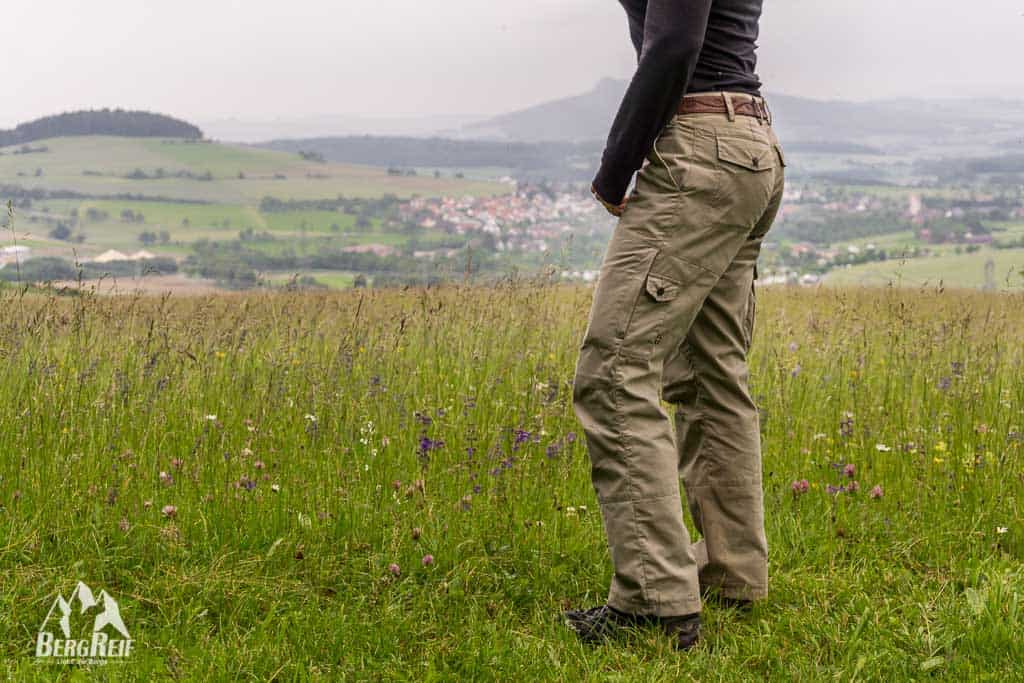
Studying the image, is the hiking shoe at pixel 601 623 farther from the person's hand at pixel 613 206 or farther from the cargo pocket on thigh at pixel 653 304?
the person's hand at pixel 613 206

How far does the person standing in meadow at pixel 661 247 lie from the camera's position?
110 inches

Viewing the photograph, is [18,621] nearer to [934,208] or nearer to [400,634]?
[400,634]

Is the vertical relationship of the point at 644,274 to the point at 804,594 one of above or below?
above

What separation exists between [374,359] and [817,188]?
114ft

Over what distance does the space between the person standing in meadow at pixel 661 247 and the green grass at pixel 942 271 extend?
2.71m

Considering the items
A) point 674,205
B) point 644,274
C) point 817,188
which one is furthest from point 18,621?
point 817,188

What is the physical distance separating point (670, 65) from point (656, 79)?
6 cm

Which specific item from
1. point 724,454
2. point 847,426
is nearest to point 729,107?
point 724,454

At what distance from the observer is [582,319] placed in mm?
6648

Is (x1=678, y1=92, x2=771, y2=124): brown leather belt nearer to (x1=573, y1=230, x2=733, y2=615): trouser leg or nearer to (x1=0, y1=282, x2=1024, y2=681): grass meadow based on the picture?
(x1=573, y1=230, x2=733, y2=615): trouser leg

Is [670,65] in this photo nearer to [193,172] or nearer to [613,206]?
[613,206]

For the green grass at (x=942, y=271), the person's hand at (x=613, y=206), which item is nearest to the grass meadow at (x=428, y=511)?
the green grass at (x=942, y=271)

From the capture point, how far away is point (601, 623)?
3.08 metres

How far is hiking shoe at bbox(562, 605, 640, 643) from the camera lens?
3027 millimetres
